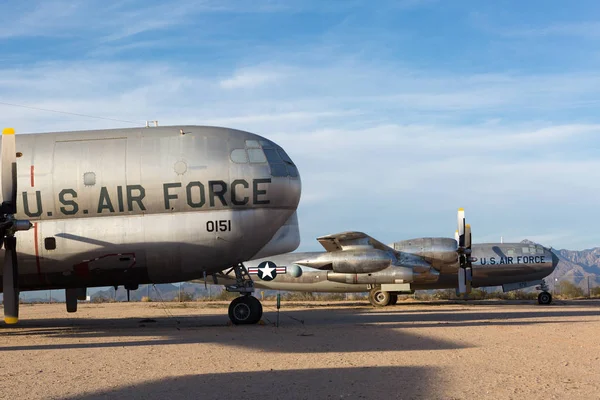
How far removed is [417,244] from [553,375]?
24.8 meters

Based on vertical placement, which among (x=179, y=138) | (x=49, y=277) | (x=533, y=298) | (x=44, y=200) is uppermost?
(x=179, y=138)

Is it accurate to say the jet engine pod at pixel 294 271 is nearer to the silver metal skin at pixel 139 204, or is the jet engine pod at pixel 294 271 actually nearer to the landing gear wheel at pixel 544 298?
the landing gear wheel at pixel 544 298

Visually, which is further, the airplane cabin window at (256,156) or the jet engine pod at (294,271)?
the jet engine pod at (294,271)

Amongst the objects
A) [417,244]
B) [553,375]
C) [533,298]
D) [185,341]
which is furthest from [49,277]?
[533,298]

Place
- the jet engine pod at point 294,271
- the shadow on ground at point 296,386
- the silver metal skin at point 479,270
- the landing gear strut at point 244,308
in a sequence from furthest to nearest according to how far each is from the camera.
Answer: the jet engine pod at point 294,271
the silver metal skin at point 479,270
the landing gear strut at point 244,308
the shadow on ground at point 296,386

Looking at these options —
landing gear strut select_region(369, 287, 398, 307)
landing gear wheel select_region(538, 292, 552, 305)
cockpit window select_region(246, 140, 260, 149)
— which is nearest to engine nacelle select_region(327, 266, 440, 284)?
landing gear strut select_region(369, 287, 398, 307)

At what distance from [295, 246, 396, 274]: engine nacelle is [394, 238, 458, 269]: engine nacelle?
8.81ft

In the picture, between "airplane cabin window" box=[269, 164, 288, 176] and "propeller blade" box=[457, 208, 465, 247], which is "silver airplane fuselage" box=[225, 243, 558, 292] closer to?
"propeller blade" box=[457, 208, 465, 247]

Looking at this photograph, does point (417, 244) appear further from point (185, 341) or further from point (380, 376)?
point (380, 376)

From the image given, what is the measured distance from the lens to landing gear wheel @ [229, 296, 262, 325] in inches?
840

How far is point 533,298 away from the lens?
47500 mm

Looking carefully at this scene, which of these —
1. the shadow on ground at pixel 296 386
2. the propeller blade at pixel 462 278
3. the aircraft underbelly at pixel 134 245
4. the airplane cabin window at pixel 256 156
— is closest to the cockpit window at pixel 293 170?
the airplane cabin window at pixel 256 156

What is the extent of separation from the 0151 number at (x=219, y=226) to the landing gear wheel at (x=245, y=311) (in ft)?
8.72

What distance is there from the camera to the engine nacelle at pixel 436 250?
35.5m
